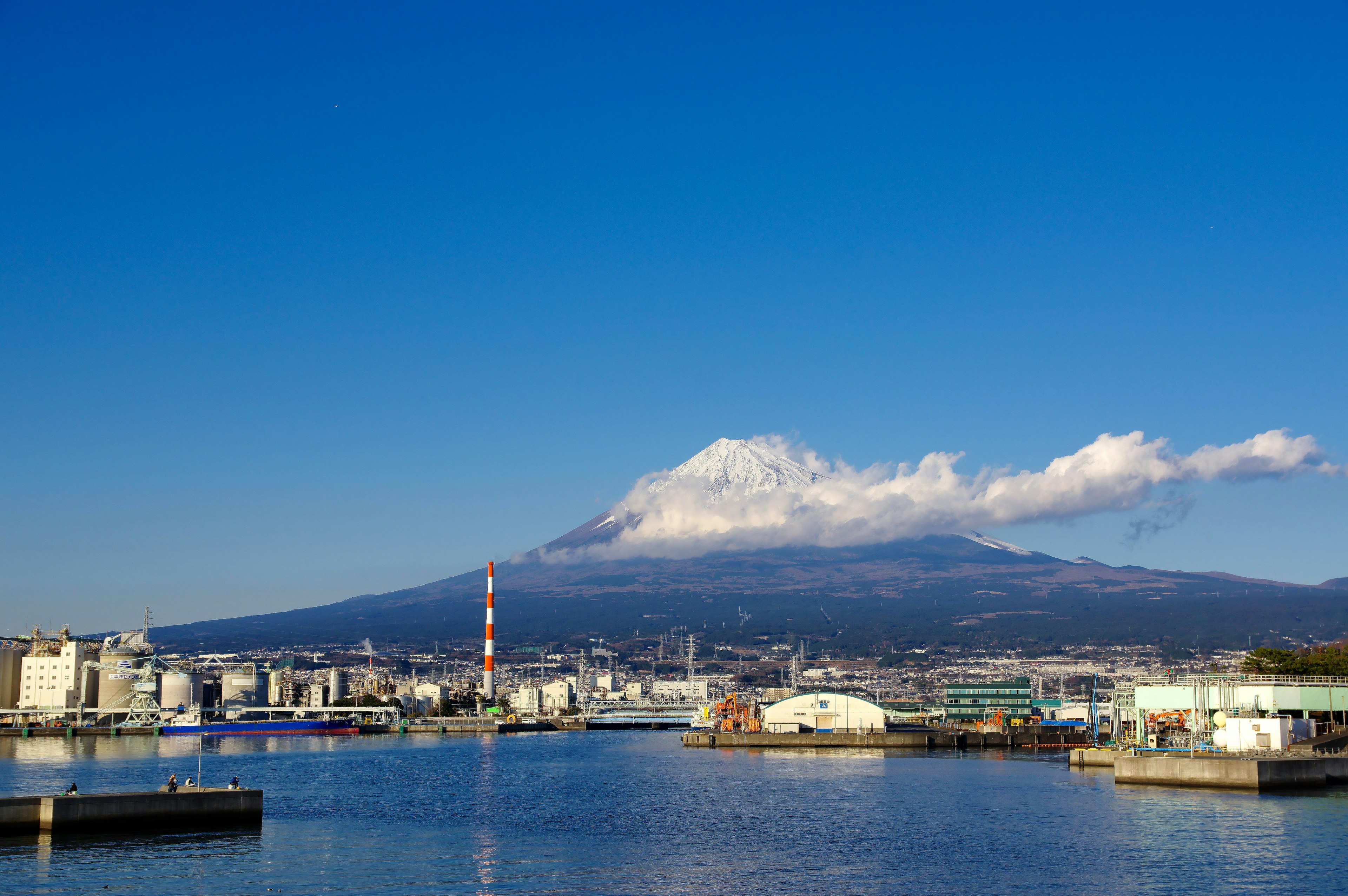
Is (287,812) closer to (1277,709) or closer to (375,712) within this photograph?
(1277,709)

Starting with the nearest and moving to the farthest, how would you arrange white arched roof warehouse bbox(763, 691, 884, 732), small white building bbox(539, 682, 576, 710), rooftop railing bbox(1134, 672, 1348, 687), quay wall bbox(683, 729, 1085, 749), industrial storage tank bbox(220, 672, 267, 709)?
rooftop railing bbox(1134, 672, 1348, 687) < quay wall bbox(683, 729, 1085, 749) < white arched roof warehouse bbox(763, 691, 884, 732) < industrial storage tank bbox(220, 672, 267, 709) < small white building bbox(539, 682, 576, 710)

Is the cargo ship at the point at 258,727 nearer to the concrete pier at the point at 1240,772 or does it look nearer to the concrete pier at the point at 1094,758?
the concrete pier at the point at 1094,758

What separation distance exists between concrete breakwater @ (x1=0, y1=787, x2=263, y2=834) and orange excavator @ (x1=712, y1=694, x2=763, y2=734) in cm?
6622

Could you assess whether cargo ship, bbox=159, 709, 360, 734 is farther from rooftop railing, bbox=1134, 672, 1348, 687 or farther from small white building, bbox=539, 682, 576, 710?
rooftop railing, bbox=1134, 672, 1348, 687

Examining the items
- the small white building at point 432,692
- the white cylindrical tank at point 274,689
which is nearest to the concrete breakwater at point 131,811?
the white cylindrical tank at point 274,689

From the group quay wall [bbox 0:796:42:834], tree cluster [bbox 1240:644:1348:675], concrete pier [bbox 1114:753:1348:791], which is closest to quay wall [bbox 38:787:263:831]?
quay wall [bbox 0:796:42:834]

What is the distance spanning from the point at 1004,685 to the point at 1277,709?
262ft

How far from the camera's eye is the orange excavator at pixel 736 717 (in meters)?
105

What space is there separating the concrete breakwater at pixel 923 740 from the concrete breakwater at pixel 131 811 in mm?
60808

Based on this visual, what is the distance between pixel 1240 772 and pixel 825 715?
56.0 metres

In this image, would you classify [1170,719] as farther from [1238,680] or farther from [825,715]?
[825,715]

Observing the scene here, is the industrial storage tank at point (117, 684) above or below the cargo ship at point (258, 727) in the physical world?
above

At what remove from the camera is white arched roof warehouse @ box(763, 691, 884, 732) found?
96.8 meters

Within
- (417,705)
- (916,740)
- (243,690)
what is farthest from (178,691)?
(916,740)
